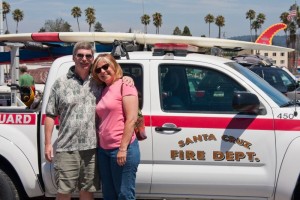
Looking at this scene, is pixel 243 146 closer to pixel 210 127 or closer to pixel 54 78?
pixel 210 127

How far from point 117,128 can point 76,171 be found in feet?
1.80

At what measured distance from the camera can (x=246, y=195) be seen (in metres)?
4.10

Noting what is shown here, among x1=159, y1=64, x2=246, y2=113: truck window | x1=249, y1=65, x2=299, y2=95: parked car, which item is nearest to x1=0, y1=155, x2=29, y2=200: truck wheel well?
x1=159, y1=64, x2=246, y2=113: truck window

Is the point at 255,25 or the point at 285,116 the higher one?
the point at 255,25

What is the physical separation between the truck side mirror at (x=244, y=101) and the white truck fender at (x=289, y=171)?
0.47m

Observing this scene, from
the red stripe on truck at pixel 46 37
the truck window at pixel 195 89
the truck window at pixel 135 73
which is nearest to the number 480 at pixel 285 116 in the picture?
the truck window at pixel 195 89

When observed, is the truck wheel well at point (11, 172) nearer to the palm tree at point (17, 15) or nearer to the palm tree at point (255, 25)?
the palm tree at point (17, 15)

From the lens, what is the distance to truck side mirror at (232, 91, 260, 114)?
3.90 meters

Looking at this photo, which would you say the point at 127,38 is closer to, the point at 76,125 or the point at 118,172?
the point at 76,125

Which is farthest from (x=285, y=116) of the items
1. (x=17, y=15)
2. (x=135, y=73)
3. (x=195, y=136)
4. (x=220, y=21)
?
(x=220, y=21)

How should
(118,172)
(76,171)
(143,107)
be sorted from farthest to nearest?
(143,107) < (76,171) < (118,172)

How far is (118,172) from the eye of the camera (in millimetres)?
3725

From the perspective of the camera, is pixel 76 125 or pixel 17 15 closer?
pixel 76 125

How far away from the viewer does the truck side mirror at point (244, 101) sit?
3.90 metres
